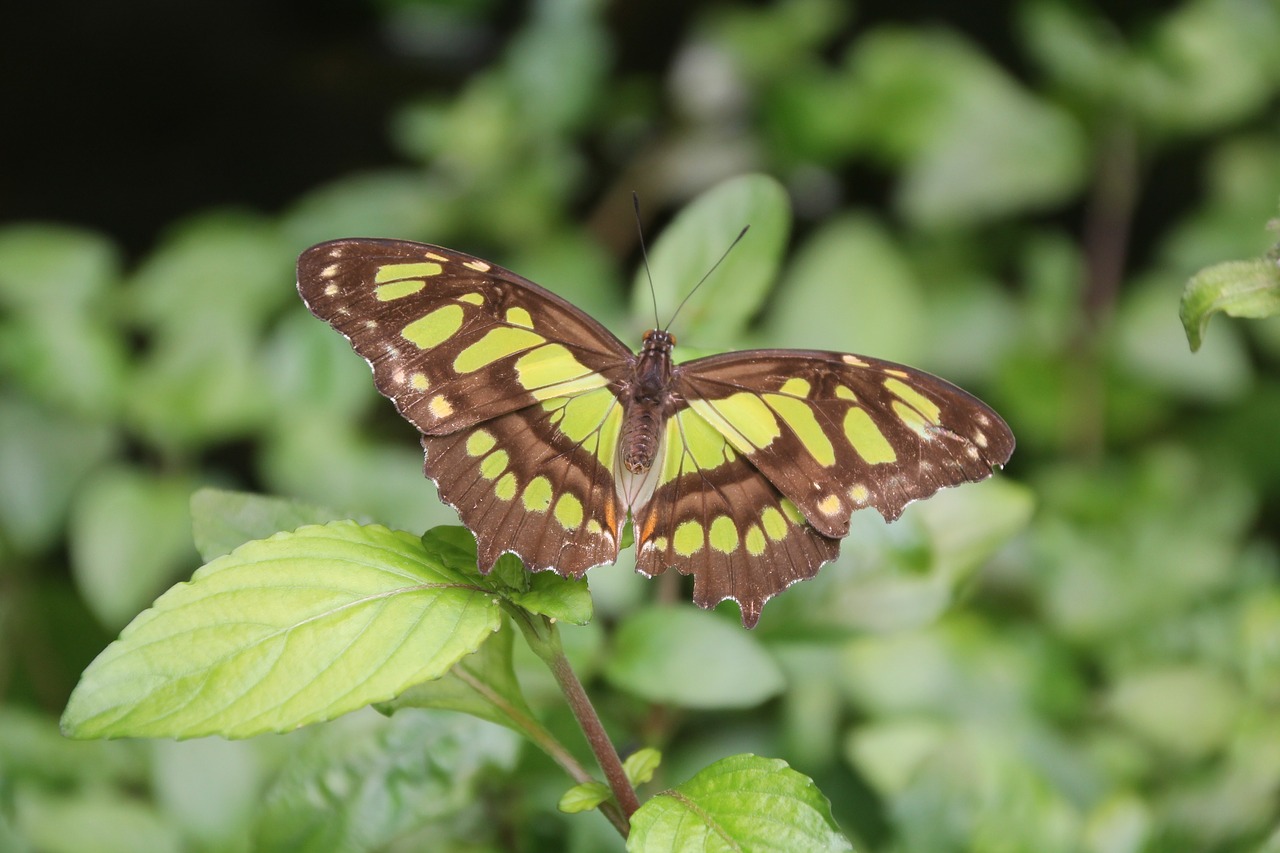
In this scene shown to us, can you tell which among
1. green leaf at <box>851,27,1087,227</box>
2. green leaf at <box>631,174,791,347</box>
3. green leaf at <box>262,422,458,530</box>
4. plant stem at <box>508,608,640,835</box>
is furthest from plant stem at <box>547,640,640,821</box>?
green leaf at <box>851,27,1087,227</box>

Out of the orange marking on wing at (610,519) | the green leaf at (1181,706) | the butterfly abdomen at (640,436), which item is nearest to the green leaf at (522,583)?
the orange marking on wing at (610,519)

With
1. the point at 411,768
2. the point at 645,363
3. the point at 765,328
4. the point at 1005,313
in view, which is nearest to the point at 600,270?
the point at 765,328

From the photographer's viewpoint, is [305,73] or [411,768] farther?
[305,73]

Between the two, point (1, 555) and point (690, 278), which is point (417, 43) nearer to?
point (1, 555)

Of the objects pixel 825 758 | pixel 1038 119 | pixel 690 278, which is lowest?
pixel 825 758

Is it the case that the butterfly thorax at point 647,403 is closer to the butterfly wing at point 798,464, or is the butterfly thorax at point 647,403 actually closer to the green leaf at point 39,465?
the butterfly wing at point 798,464

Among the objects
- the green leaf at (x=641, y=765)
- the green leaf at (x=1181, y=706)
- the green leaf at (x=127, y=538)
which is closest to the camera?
the green leaf at (x=641, y=765)
